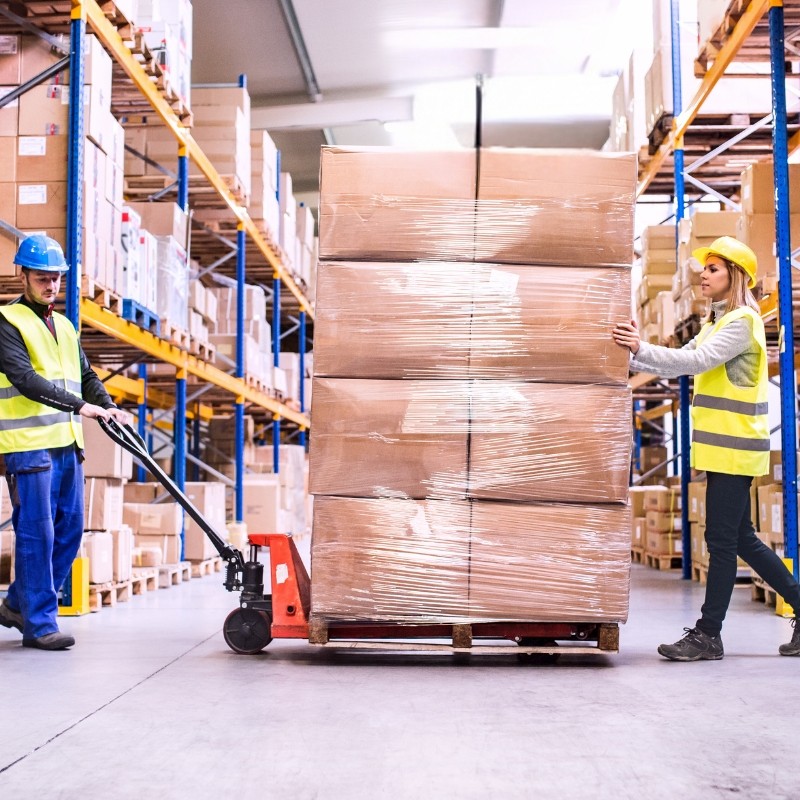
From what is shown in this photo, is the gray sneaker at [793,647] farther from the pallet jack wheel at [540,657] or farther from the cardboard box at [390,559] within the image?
the cardboard box at [390,559]

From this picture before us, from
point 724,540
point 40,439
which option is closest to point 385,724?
point 724,540

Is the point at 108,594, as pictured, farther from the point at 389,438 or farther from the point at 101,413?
the point at 389,438

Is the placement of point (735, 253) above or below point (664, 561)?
above

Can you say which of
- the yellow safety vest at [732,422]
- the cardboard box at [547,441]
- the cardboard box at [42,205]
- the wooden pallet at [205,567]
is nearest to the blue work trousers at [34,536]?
the cardboard box at [547,441]

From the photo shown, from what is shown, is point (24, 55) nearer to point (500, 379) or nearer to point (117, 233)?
point (117, 233)

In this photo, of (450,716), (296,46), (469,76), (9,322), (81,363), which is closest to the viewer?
(450,716)

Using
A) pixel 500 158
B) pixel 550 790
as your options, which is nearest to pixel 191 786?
pixel 550 790

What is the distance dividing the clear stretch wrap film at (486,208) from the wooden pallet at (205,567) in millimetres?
5242

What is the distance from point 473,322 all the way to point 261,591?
142 centimetres

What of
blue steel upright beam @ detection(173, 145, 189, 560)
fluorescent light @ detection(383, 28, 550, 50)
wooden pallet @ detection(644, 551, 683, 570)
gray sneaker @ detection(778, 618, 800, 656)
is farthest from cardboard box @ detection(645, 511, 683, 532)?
fluorescent light @ detection(383, 28, 550, 50)

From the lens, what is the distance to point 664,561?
32.6 feet

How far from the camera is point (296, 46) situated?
14133mm

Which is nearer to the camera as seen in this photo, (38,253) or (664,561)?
(38,253)

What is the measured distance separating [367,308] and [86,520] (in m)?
3.14
